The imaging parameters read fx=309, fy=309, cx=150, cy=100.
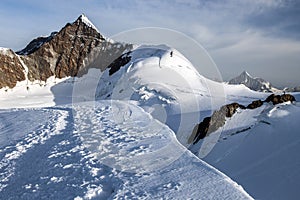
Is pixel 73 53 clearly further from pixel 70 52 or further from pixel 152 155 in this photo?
pixel 152 155

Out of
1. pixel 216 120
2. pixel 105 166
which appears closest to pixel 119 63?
pixel 216 120

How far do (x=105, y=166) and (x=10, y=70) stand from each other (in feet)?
177

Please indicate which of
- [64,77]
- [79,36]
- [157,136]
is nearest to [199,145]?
[157,136]

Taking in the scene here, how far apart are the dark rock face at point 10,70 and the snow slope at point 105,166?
45.9 meters

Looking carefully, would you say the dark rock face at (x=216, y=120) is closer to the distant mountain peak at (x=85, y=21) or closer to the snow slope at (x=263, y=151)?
the snow slope at (x=263, y=151)

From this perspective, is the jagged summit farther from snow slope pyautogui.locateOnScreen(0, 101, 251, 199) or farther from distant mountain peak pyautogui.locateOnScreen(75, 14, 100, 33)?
snow slope pyautogui.locateOnScreen(0, 101, 251, 199)

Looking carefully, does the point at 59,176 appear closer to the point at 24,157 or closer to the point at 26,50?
the point at 24,157

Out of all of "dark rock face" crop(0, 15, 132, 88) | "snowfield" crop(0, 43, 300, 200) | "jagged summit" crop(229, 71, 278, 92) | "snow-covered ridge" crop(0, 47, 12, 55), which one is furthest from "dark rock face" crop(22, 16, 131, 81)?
"jagged summit" crop(229, 71, 278, 92)

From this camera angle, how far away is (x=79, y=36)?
68125 mm

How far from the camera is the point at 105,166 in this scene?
7859mm

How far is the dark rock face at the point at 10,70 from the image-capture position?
54.4m

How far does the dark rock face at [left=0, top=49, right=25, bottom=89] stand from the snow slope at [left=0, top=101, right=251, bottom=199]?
151 feet

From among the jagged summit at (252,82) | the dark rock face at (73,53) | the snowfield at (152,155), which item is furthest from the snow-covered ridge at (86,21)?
the jagged summit at (252,82)

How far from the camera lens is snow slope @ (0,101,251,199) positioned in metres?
6.28
